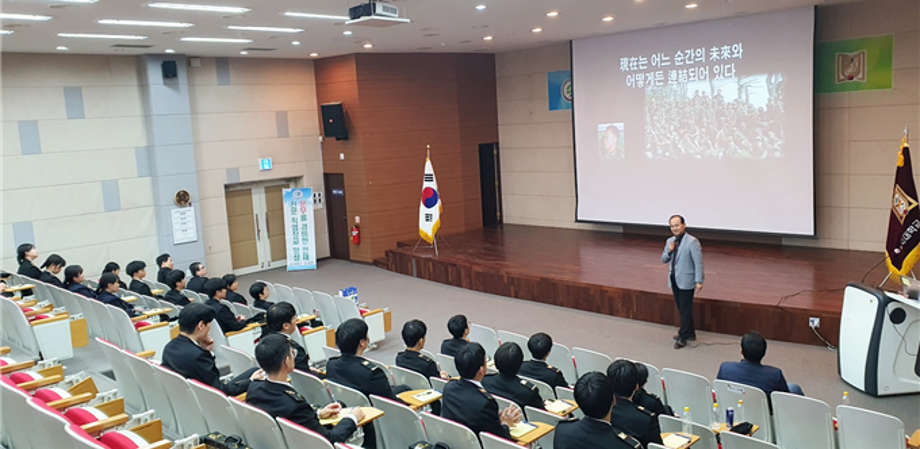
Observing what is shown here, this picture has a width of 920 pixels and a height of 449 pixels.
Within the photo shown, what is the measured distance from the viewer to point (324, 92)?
13.3 metres

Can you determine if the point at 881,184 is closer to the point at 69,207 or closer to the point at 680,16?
the point at 680,16

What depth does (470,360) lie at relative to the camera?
155 inches

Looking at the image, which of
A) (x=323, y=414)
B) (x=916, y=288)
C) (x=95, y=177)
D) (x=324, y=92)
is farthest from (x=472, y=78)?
(x=323, y=414)

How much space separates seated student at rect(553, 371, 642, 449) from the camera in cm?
325

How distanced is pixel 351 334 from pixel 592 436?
1666 millimetres

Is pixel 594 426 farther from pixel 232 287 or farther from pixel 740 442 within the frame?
pixel 232 287

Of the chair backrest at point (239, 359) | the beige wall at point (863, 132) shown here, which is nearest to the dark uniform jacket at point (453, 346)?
the chair backrest at point (239, 359)

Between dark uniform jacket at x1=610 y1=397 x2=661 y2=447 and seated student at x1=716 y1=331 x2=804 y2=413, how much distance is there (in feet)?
4.59

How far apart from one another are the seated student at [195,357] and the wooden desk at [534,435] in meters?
1.63

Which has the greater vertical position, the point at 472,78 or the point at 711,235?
the point at 472,78

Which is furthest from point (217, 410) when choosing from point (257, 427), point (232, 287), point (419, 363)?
point (232, 287)

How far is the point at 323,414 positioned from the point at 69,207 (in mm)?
8890

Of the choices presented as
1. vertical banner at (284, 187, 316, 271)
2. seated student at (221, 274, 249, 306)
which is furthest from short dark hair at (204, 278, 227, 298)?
vertical banner at (284, 187, 316, 271)

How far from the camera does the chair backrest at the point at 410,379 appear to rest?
469cm
